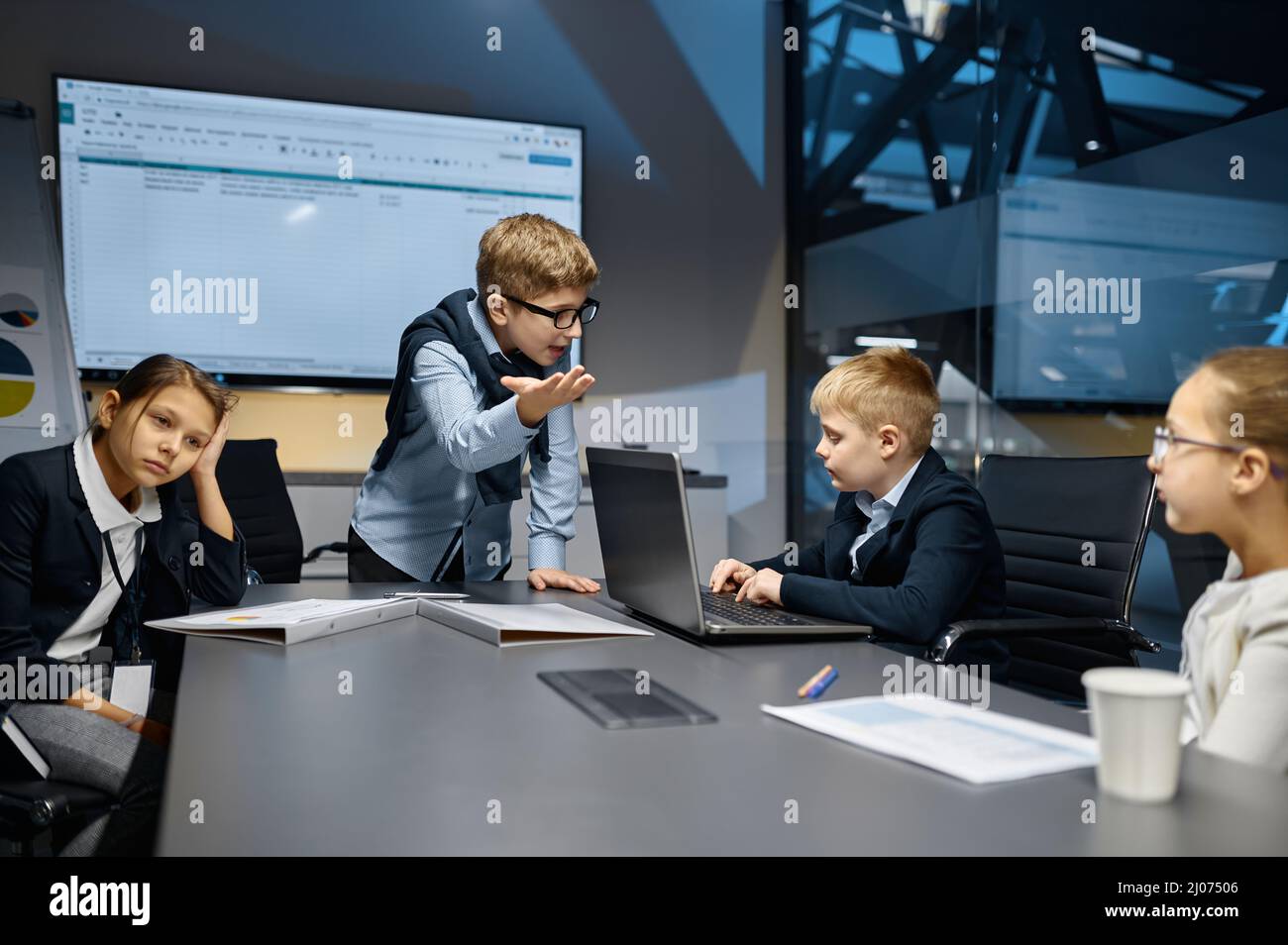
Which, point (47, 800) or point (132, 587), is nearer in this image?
point (47, 800)

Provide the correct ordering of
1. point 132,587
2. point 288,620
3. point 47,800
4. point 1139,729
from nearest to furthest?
point 1139,729 < point 47,800 < point 288,620 < point 132,587

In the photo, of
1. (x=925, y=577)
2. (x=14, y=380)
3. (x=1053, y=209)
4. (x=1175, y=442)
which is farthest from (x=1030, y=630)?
(x=14, y=380)

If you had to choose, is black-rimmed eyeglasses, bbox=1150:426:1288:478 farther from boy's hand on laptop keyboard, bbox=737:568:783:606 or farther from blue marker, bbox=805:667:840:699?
boy's hand on laptop keyboard, bbox=737:568:783:606

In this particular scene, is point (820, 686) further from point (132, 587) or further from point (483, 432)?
Result: point (132, 587)

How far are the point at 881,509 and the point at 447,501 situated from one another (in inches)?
36.0

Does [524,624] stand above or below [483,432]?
below

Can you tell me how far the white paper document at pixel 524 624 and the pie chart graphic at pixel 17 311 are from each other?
7.58 feet

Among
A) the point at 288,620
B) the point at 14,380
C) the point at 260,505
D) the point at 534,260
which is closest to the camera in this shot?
the point at 288,620

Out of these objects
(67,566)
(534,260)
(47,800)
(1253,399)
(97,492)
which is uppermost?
(534,260)

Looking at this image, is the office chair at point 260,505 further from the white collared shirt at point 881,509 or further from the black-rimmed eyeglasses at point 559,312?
the white collared shirt at point 881,509

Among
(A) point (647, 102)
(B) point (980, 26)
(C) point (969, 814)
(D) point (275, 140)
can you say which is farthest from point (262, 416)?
(C) point (969, 814)

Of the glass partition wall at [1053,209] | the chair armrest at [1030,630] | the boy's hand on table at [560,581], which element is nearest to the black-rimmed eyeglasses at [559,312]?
the boy's hand on table at [560,581]

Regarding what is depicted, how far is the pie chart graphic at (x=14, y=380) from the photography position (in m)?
3.14

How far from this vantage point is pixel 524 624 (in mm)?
1438
